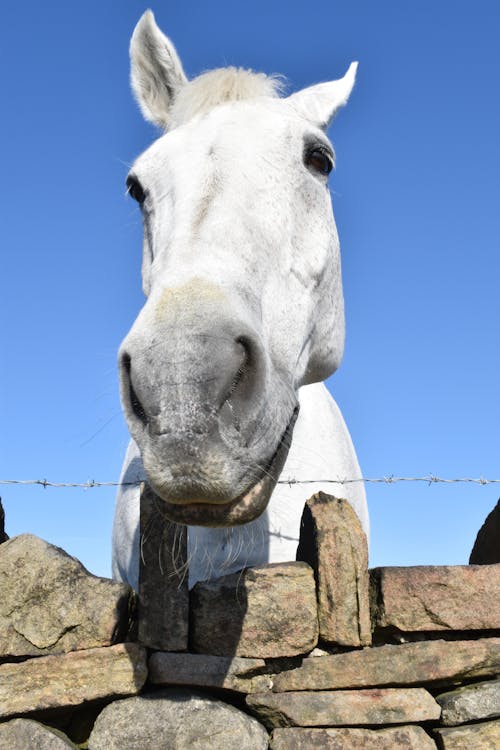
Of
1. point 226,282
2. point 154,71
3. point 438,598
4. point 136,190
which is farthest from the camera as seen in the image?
point 154,71

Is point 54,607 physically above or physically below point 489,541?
below

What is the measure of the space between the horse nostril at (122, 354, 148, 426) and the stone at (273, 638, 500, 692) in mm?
1252

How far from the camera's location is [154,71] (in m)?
4.03

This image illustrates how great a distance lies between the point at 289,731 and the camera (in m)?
2.62

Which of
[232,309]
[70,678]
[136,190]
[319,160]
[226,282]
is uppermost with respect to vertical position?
[319,160]

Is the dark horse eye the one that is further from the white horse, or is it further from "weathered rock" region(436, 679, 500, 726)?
"weathered rock" region(436, 679, 500, 726)

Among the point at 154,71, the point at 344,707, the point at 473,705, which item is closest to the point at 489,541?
the point at 473,705

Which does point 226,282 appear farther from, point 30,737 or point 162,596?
point 30,737

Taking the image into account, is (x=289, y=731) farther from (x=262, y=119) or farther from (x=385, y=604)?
(x=262, y=119)

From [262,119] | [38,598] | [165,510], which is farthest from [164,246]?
[38,598]

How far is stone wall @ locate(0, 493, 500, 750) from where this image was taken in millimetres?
2625

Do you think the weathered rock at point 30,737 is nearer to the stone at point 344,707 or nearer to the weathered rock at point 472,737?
the stone at point 344,707

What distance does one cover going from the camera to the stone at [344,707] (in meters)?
2.64

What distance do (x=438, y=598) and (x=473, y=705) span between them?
0.40 meters
